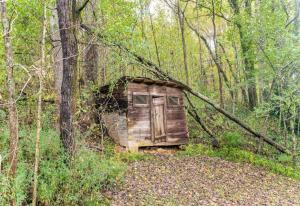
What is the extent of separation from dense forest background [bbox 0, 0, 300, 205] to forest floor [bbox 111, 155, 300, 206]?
77cm

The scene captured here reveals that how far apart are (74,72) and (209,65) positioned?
1862 cm

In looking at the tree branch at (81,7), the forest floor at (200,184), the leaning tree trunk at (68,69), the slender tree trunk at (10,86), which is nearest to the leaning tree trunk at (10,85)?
the slender tree trunk at (10,86)

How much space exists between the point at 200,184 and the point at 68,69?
5.15 metres

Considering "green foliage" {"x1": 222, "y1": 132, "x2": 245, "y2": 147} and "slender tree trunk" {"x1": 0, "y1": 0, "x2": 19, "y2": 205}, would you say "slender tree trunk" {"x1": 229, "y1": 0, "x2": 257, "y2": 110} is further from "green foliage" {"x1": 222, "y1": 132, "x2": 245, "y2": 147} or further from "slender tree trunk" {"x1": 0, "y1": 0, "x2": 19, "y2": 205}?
"slender tree trunk" {"x1": 0, "y1": 0, "x2": 19, "y2": 205}

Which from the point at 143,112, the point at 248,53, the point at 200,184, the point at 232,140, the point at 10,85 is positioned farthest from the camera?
the point at 248,53

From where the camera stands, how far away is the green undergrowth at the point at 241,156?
11344 mm

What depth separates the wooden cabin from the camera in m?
11.9

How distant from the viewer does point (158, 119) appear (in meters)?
12.9

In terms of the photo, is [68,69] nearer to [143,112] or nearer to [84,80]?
[84,80]

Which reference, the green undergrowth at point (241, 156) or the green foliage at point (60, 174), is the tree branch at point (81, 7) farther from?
the green undergrowth at point (241, 156)

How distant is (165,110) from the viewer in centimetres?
1318

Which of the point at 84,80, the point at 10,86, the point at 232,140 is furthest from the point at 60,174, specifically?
the point at 232,140

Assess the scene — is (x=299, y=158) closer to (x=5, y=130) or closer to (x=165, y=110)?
(x=165, y=110)

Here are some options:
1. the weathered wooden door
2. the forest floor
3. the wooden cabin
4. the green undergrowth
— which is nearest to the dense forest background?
the green undergrowth
